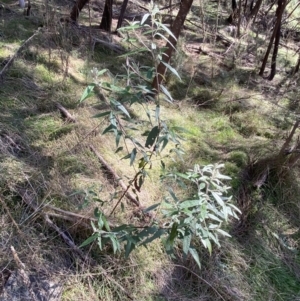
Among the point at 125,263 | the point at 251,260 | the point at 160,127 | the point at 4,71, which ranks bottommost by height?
the point at 251,260

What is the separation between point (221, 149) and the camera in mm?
3213

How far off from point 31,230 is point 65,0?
174 inches

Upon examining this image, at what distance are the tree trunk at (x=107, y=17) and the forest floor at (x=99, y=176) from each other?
276mm

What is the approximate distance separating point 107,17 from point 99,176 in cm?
311

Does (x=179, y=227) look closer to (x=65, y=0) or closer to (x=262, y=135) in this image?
(x=262, y=135)

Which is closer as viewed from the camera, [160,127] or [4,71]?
[160,127]

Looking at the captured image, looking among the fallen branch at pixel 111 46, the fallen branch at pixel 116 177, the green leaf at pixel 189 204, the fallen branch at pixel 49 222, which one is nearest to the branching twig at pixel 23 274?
the fallen branch at pixel 49 222

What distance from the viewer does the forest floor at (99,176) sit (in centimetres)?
177

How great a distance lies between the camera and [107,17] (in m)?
4.66

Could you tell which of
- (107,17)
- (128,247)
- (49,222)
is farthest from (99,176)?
(107,17)

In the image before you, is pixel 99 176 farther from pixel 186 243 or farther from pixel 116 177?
pixel 186 243

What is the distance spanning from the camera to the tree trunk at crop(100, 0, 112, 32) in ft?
15.0

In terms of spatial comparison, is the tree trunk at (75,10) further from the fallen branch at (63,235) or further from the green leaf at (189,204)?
the green leaf at (189,204)

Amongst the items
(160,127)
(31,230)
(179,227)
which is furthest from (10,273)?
(160,127)
